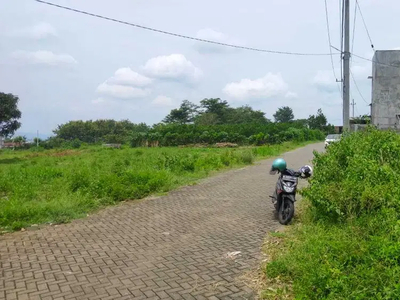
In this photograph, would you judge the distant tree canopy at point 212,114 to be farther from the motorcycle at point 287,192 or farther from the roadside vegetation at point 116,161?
the motorcycle at point 287,192

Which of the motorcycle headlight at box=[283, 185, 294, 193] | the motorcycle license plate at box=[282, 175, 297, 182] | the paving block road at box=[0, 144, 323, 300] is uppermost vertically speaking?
the motorcycle license plate at box=[282, 175, 297, 182]

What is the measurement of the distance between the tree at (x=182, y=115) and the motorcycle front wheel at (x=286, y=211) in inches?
2187

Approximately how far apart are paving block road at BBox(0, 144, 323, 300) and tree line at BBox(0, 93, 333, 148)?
31.4 metres

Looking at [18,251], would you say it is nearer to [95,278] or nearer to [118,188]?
[95,278]

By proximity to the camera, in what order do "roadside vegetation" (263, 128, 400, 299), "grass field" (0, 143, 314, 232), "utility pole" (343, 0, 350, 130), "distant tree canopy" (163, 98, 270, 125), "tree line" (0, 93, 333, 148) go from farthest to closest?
"distant tree canopy" (163, 98, 270, 125) → "tree line" (0, 93, 333, 148) → "utility pole" (343, 0, 350, 130) → "grass field" (0, 143, 314, 232) → "roadside vegetation" (263, 128, 400, 299)

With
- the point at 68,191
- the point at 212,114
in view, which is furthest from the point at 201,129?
the point at 68,191

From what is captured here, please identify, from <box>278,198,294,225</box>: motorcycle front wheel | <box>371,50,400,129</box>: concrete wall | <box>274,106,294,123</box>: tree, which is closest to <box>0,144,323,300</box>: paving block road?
<box>278,198,294,225</box>: motorcycle front wheel

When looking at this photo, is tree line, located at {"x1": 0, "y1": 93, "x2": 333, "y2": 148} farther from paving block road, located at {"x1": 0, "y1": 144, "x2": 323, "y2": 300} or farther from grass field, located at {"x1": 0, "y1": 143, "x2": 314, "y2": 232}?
paving block road, located at {"x1": 0, "y1": 144, "x2": 323, "y2": 300}

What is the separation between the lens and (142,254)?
4.94 meters

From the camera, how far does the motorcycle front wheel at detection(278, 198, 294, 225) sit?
20.6ft

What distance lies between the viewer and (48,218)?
6.78 m

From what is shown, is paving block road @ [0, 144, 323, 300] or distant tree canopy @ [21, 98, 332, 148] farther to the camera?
distant tree canopy @ [21, 98, 332, 148]

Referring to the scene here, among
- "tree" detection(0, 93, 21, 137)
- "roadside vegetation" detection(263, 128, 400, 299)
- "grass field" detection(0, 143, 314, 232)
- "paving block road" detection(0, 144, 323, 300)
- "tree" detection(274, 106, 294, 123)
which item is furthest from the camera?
"tree" detection(274, 106, 294, 123)

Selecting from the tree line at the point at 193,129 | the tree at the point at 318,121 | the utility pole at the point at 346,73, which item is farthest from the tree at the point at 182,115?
the utility pole at the point at 346,73
